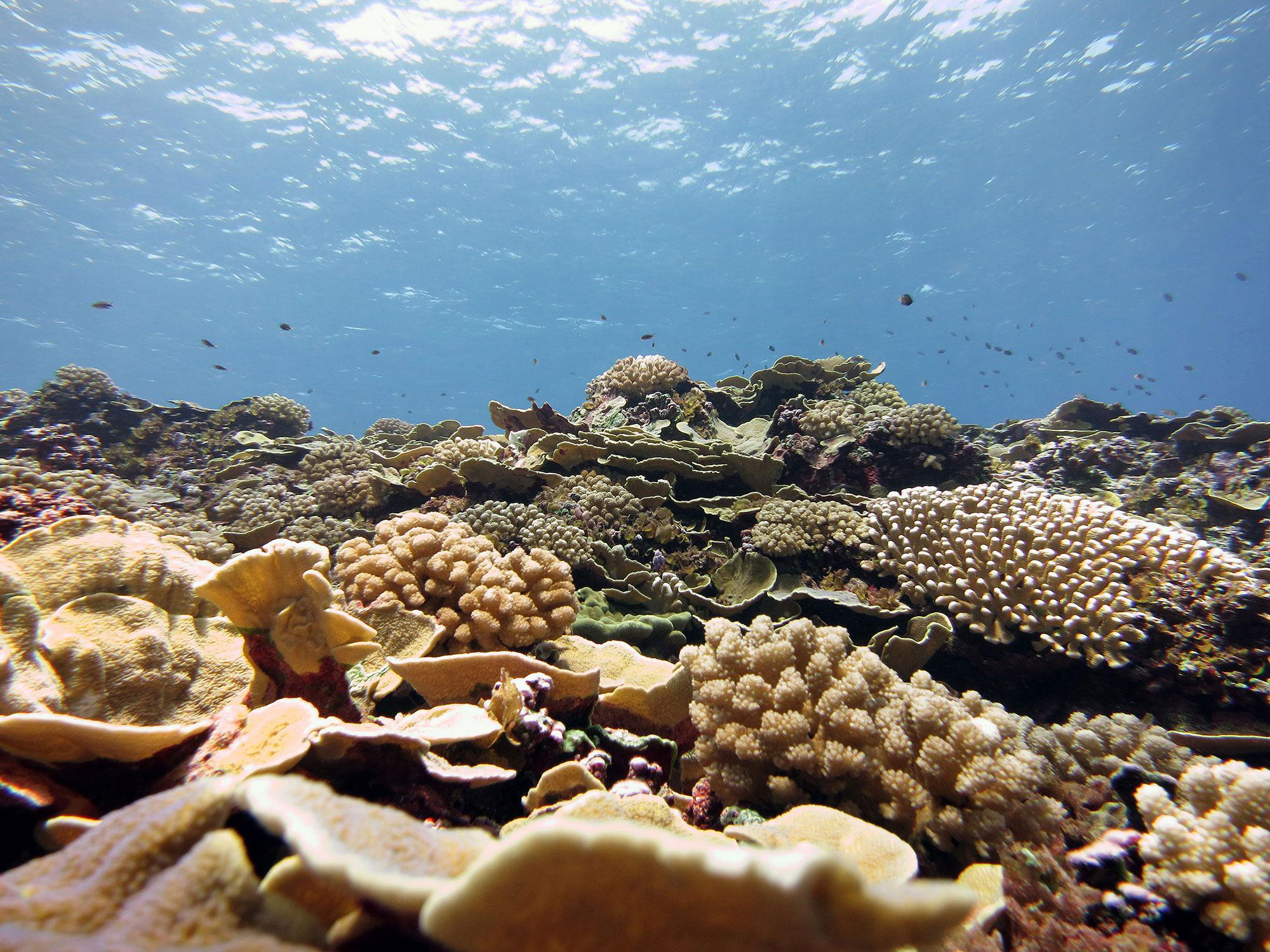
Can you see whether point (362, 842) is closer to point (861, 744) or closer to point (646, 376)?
point (861, 744)

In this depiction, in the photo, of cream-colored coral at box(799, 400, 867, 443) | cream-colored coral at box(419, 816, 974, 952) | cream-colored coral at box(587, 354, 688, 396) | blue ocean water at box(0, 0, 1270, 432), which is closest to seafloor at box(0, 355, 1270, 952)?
cream-colored coral at box(419, 816, 974, 952)

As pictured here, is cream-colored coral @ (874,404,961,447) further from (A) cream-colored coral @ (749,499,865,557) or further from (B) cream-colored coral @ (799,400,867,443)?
(A) cream-colored coral @ (749,499,865,557)

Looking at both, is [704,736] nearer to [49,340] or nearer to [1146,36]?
[1146,36]

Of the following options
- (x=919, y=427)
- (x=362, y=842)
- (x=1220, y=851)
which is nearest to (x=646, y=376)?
(x=919, y=427)

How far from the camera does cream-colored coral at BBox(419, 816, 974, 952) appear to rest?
0.74 meters

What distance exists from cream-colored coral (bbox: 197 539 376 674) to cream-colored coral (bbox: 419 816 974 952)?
2.04 metres

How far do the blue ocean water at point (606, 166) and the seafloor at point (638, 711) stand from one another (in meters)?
11.5

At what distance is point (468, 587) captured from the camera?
12.3 feet

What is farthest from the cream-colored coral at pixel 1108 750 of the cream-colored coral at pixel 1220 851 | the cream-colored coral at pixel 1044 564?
the cream-colored coral at pixel 1044 564

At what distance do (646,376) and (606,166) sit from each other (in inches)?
1676

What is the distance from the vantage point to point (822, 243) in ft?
195

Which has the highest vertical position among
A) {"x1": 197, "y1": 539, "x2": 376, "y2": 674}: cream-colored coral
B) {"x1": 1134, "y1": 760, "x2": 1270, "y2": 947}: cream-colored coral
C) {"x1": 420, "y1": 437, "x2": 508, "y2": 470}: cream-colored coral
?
{"x1": 420, "y1": 437, "x2": 508, "y2": 470}: cream-colored coral

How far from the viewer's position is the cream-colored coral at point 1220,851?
75.9 inches

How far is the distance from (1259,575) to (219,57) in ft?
143
